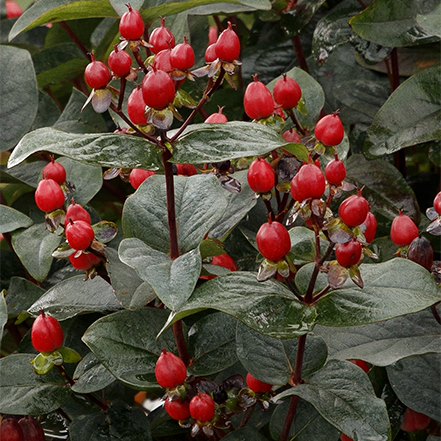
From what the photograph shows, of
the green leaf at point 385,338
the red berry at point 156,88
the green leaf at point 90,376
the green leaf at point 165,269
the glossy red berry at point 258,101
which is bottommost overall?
the green leaf at point 385,338

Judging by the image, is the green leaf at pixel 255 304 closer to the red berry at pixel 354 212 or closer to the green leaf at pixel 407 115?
the red berry at pixel 354 212

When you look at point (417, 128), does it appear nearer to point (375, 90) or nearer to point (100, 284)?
point (375, 90)

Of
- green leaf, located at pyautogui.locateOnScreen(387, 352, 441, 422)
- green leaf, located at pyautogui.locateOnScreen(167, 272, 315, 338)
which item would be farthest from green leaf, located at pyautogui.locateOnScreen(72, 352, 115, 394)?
green leaf, located at pyautogui.locateOnScreen(387, 352, 441, 422)

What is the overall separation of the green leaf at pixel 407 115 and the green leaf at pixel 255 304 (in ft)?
0.93

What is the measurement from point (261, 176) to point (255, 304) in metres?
0.09

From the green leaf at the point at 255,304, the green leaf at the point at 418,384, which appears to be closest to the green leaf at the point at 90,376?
the green leaf at the point at 255,304

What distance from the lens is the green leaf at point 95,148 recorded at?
0.65 metres

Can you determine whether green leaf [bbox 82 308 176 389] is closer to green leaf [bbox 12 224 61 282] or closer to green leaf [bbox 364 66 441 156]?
green leaf [bbox 12 224 61 282]

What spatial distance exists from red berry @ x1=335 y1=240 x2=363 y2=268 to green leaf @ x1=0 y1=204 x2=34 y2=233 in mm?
321

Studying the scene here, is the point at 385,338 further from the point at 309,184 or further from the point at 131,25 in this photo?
the point at 131,25

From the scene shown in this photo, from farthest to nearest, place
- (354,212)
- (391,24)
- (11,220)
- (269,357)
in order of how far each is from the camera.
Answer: (391,24), (11,220), (269,357), (354,212)

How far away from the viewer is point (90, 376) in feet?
2.56

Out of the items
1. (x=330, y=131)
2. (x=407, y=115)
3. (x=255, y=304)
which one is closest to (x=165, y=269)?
(x=255, y=304)

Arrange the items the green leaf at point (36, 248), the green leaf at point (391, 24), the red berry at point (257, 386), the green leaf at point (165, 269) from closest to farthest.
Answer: the green leaf at point (165, 269) → the red berry at point (257, 386) → the green leaf at point (36, 248) → the green leaf at point (391, 24)
